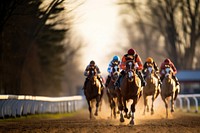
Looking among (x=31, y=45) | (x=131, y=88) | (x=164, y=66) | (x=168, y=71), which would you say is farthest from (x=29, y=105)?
(x=131, y=88)

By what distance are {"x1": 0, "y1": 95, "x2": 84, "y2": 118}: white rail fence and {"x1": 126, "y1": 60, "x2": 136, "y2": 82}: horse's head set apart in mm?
6394

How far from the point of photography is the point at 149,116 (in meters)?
31.1

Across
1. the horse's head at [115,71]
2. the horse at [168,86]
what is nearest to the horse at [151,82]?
the horse at [168,86]

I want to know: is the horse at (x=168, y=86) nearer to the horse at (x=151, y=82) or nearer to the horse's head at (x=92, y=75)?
the horse at (x=151, y=82)

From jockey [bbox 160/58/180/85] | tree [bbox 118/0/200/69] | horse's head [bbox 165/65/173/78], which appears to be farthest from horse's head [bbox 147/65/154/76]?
tree [bbox 118/0/200/69]

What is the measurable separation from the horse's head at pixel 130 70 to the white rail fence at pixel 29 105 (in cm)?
639

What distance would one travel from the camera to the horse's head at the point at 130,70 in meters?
22.5

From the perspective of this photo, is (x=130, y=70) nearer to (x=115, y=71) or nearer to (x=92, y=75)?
(x=115, y=71)

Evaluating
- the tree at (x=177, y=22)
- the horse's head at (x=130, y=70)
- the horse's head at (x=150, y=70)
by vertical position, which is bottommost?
the horse's head at (x=130, y=70)

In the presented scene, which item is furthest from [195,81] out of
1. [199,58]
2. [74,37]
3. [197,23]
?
[74,37]

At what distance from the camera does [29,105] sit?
3338 centimetres

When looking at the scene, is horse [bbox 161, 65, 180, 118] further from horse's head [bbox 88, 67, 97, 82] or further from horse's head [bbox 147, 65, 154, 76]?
horse's head [bbox 88, 67, 97, 82]

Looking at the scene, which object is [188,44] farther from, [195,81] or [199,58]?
[199,58]

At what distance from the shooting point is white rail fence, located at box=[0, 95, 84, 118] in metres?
28.5
